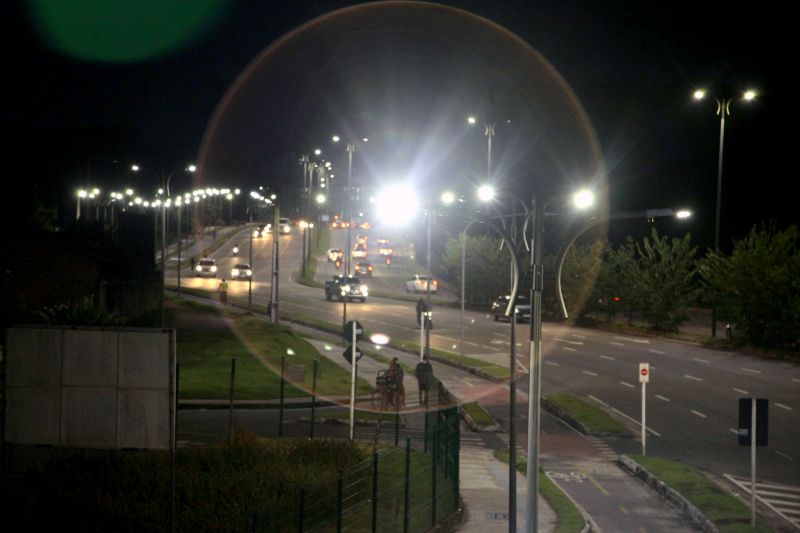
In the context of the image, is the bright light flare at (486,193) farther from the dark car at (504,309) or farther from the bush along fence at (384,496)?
the dark car at (504,309)

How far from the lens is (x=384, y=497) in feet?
54.6

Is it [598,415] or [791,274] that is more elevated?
[791,274]

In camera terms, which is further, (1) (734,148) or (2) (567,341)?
(1) (734,148)

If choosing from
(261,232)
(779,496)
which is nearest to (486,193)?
(779,496)

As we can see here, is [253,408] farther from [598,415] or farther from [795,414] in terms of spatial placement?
[795,414]

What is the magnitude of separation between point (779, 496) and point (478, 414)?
12.3 metres

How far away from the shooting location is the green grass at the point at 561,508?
19022 millimetres

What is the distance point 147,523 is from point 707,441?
18986mm

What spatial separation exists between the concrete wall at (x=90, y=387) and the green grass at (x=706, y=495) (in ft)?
34.0

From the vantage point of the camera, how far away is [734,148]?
328 ft

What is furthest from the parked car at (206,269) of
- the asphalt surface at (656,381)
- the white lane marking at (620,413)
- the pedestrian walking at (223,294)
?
the white lane marking at (620,413)

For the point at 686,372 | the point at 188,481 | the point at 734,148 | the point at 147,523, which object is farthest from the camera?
the point at 734,148

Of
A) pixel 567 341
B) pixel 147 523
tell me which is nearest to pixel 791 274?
pixel 567 341

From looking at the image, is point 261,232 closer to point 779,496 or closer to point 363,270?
point 363,270
